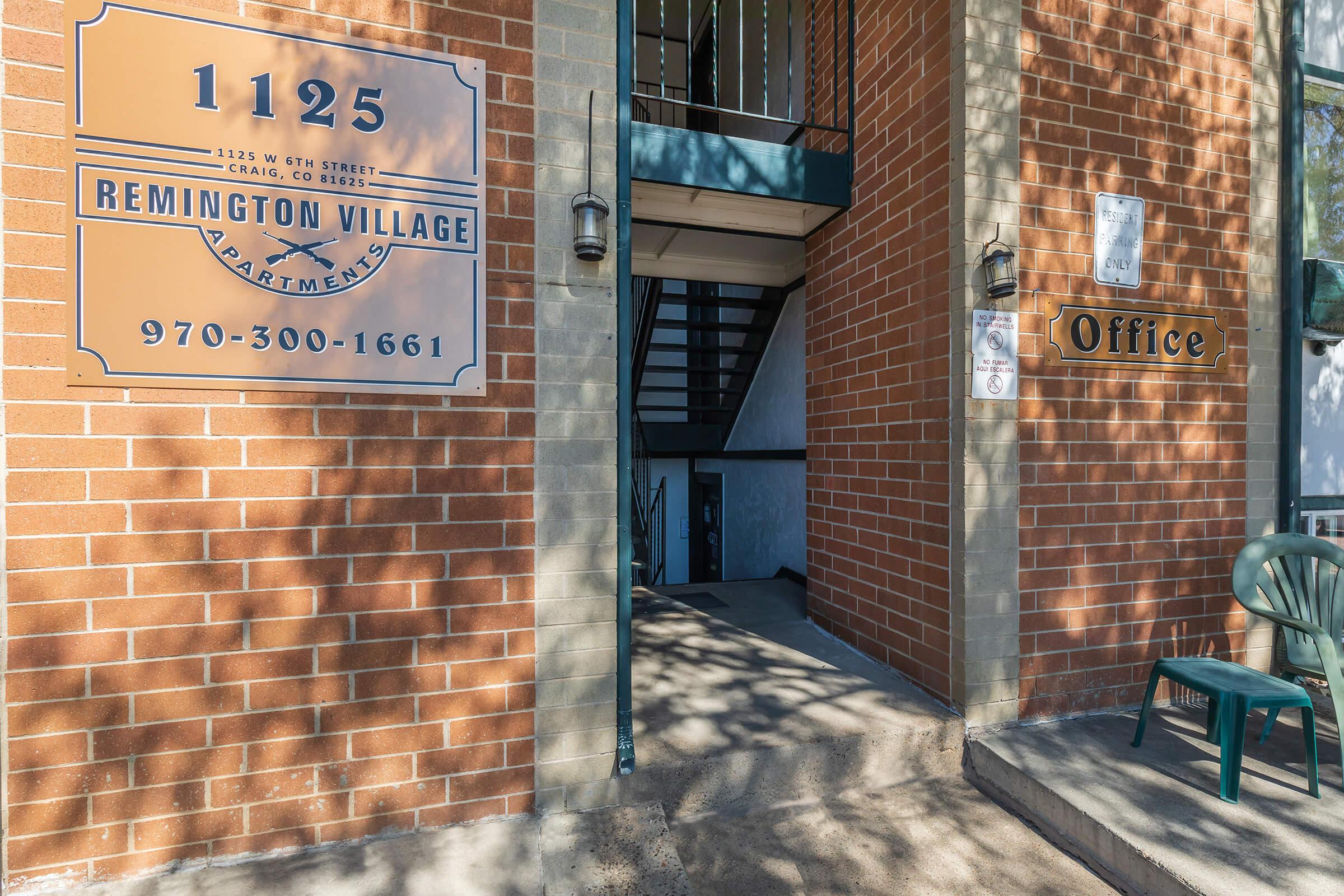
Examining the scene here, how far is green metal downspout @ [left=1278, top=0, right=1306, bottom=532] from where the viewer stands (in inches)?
142

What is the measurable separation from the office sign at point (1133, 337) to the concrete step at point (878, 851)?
2.17m

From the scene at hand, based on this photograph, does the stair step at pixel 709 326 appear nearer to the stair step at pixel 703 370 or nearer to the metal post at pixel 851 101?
the stair step at pixel 703 370

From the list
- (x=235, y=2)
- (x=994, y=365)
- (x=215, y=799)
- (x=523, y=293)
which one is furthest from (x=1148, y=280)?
(x=215, y=799)

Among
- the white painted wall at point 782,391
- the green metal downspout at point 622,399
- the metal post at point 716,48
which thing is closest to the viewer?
the green metal downspout at point 622,399

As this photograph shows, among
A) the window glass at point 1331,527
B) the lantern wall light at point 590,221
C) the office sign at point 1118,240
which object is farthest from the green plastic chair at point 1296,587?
the lantern wall light at point 590,221

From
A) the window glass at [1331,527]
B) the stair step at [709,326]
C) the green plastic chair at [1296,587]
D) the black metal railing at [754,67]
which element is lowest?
the green plastic chair at [1296,587]

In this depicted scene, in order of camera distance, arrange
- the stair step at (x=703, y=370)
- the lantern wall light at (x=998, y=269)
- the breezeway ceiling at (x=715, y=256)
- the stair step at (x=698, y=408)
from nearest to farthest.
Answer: the lantern wall light at (x=998, y=269), the breezeway ceiling at (x=715, y=256), the stair step at (x=703, y=370), the stair step at (x=698, y=408)

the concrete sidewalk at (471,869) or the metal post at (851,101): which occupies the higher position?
the metal post at (851,101)

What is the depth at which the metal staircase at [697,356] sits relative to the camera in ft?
20.4

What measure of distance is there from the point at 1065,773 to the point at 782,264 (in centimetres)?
417

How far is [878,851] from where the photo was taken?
8.05 ft

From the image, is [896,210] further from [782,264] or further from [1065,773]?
[1065,773]

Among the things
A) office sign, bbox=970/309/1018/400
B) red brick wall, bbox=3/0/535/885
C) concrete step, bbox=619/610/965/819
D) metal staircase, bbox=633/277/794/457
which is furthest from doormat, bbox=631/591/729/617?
office sign, bbox=970/309/1018/400

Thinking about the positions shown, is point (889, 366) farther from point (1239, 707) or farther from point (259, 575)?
point (259, 575)
